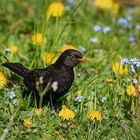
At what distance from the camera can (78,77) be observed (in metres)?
6.41

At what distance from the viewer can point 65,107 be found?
213 inches

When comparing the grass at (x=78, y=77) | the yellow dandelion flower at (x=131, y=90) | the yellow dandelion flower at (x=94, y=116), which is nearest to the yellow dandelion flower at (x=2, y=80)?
the grass at (x=78, y=77)

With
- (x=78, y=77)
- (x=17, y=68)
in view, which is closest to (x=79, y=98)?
(x=17, y=68)

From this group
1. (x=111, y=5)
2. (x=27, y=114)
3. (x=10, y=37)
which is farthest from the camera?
(x=111, y=5)

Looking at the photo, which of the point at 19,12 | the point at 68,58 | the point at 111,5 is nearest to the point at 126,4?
the point at 111,5

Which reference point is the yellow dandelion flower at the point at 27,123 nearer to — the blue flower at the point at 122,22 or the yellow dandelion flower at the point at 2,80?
the yellow dandelion flower at the point at 2,80

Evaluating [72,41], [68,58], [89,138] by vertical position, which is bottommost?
[89,138]

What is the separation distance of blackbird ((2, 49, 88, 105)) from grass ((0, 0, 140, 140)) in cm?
14

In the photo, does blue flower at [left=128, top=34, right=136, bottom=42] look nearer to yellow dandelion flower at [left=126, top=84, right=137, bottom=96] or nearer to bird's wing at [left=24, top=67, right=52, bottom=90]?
yellow dandelion flower at [left=126, top=84, right=137, bottom=96]

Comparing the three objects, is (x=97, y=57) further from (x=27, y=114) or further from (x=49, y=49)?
(x=27, y=114)

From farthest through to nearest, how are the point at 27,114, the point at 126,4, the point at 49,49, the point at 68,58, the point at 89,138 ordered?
the point at 126,4 < the point at 49,49 < the point at 68,58 < the point at 27,114 < the point at 89,138

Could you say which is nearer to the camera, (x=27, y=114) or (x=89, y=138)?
(x=89, y=138)

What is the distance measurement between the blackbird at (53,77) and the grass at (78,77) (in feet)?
0.45

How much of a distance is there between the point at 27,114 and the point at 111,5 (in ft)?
12.7
